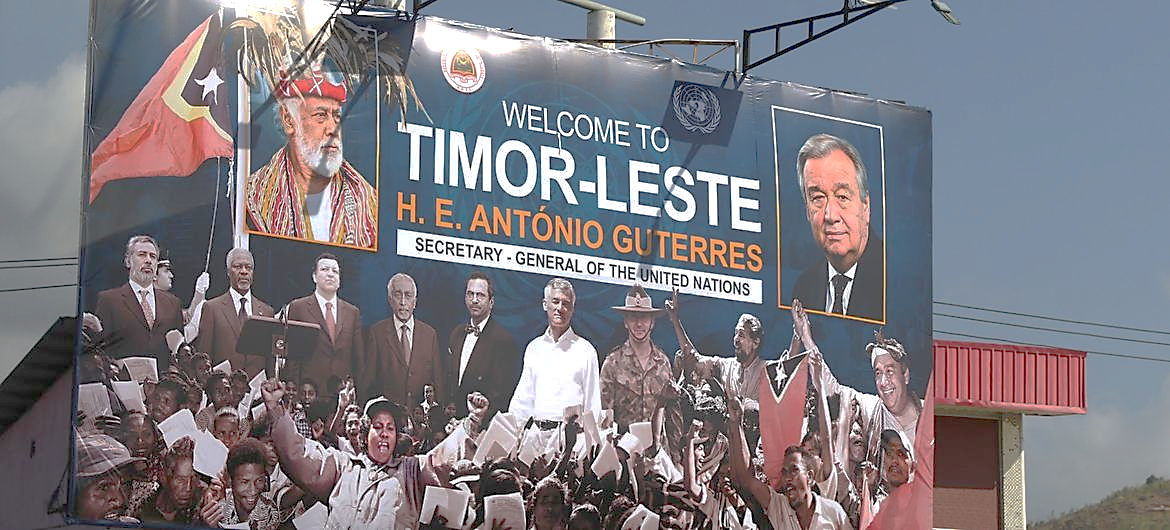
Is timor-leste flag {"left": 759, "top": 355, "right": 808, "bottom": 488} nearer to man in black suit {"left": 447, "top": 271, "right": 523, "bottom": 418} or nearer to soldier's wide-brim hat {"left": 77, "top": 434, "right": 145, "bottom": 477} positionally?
man in black suit {"left": 447, "top": 271, "right": 523, "bottom": 418}

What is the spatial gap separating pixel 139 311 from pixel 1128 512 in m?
74.5

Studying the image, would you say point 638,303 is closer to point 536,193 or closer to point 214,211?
point 536,193

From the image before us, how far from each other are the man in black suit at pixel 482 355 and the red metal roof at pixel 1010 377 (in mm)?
9304

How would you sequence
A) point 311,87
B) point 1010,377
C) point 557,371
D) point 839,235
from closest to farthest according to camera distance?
point 311,87
point 557,371
point 839,235
point 1010,377

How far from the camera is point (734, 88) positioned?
28.8 metres

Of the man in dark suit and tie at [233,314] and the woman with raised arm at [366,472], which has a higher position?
the man in dark suit and tie at [233,314]

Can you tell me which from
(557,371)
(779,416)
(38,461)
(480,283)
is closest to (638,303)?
(557,371)

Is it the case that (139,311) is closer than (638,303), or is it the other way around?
(139,311)

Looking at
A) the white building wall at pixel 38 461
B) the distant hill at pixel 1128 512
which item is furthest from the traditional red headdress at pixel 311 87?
the distant hill at pixel 1128 512

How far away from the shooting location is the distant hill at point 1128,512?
86625mm

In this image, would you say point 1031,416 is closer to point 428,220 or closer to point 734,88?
point 734,88

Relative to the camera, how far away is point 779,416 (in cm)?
2794

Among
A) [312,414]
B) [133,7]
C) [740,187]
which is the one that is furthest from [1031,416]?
[133,7]

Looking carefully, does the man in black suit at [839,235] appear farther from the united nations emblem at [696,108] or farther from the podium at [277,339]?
the podium at [277,339]
